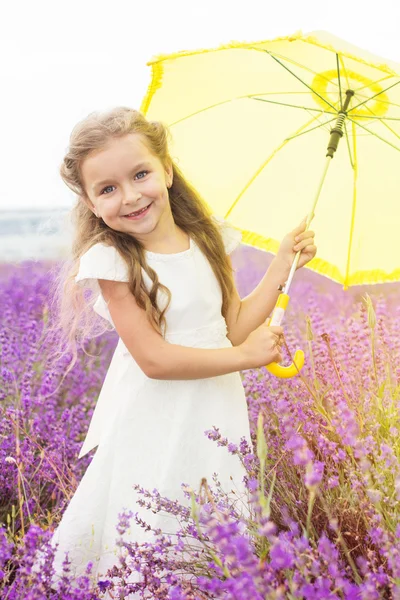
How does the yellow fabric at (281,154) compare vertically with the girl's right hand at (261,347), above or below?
above

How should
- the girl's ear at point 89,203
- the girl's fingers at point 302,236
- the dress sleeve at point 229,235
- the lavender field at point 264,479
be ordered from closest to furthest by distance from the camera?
the lavender field at point 264,479
the girl's ear at point 89,203
the girl's fingers at point 302,236
the dress sleeve at point 229,235

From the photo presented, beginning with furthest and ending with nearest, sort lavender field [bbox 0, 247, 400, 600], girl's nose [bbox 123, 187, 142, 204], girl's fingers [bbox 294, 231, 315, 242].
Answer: girl's fingers [bbox 294, 231, 315, 242], girl's nose [bbox 123, 187, 142, 204], lavender field [bbox 0, 247, 400, 600]

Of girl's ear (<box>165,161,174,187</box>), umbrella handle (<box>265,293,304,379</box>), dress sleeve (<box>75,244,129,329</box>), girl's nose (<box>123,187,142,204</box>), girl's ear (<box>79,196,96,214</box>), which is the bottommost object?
umbrella handle (<box>265,293,304,379</box>)

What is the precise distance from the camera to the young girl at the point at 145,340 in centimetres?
199

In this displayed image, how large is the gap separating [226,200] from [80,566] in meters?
1.36

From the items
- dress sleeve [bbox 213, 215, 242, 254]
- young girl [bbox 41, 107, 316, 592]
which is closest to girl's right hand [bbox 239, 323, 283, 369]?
young girl [bbox 41, 107, 316, 592]

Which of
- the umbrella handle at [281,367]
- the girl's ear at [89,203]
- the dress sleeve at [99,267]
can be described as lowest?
the umbrella handle at [281,367]

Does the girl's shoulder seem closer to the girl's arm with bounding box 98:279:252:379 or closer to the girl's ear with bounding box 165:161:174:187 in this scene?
the girl's arm with bounding box 98:279:252:379

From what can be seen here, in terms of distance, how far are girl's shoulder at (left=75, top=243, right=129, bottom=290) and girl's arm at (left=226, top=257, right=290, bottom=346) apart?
0.45 meters

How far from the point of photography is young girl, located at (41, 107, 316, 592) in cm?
199

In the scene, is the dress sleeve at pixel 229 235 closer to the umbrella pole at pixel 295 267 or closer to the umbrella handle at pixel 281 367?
the umbrella pole at pixel 295 267

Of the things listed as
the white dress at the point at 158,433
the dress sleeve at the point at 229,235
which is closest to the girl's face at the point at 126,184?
the white dress at the point at 158,433

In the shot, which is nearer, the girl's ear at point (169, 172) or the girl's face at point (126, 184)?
the girl's face at point (126, 184)

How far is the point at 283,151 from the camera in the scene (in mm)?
2539
